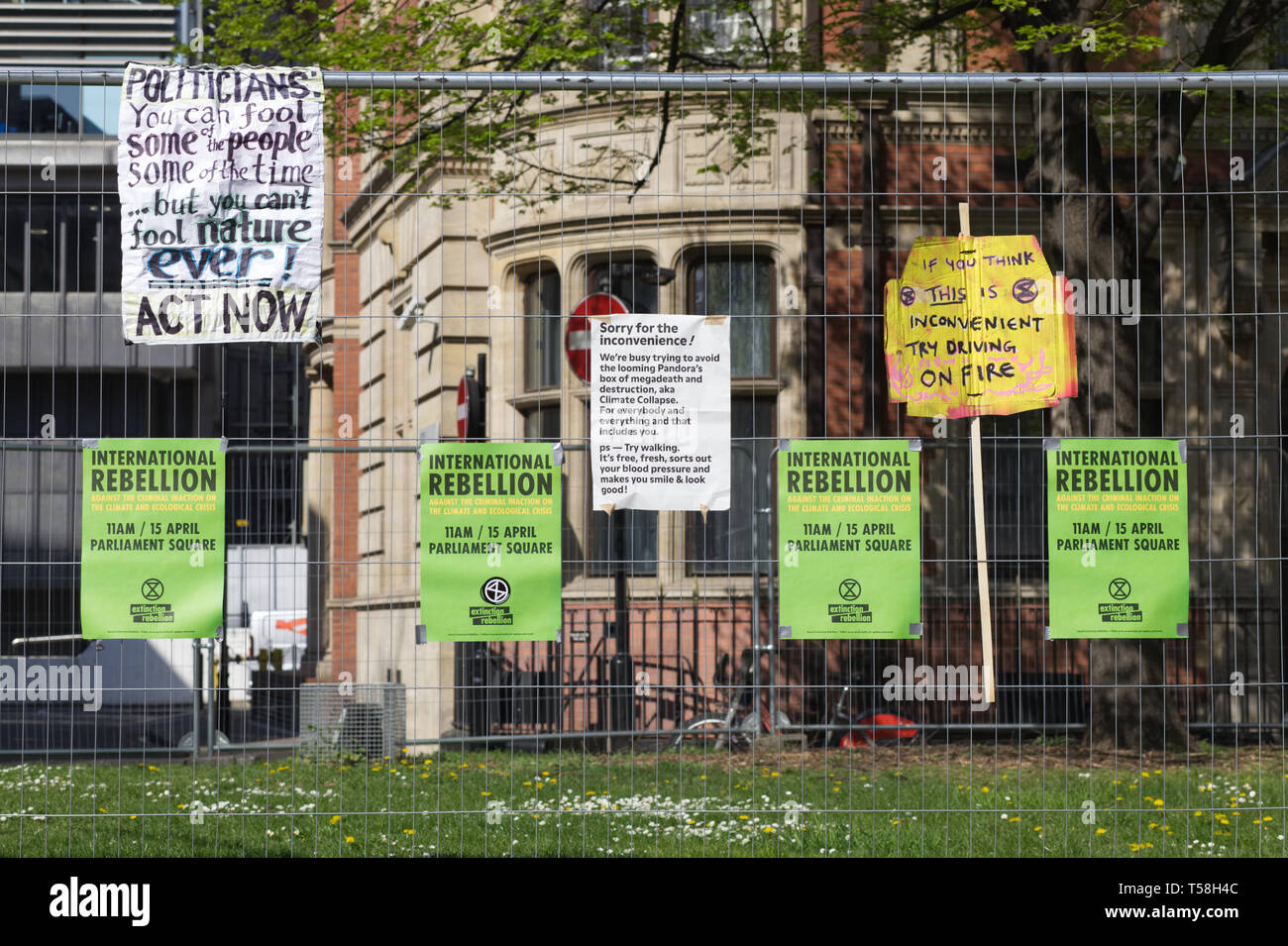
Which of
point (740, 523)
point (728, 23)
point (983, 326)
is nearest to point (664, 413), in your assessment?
point (983, 326)

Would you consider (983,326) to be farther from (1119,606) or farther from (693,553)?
(693,553)

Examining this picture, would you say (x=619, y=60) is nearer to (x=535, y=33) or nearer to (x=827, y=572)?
(x=535, y=33)

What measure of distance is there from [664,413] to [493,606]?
1.07 m

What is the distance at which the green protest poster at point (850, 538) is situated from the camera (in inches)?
234

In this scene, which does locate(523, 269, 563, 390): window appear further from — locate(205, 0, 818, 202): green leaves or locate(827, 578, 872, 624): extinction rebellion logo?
locate(827, 578, 872, 624): extinction rebellion logo

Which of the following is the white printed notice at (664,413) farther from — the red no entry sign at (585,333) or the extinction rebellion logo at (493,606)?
the red no entry sign at (585,333)

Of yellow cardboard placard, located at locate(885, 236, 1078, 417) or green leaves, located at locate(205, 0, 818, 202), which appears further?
green leaves, located at locate(205, 0, 818, 202)

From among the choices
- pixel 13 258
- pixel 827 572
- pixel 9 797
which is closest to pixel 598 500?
pixel 827 572

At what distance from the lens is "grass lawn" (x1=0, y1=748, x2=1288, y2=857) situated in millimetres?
6797

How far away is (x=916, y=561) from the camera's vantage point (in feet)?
19.6

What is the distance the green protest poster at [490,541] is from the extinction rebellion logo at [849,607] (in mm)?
1155

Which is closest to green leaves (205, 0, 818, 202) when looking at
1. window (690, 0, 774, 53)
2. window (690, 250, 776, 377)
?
window (690, 0, 774, 53)

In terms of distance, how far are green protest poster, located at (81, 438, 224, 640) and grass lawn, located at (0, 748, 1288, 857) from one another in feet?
2.22

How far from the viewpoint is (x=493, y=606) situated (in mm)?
5926
